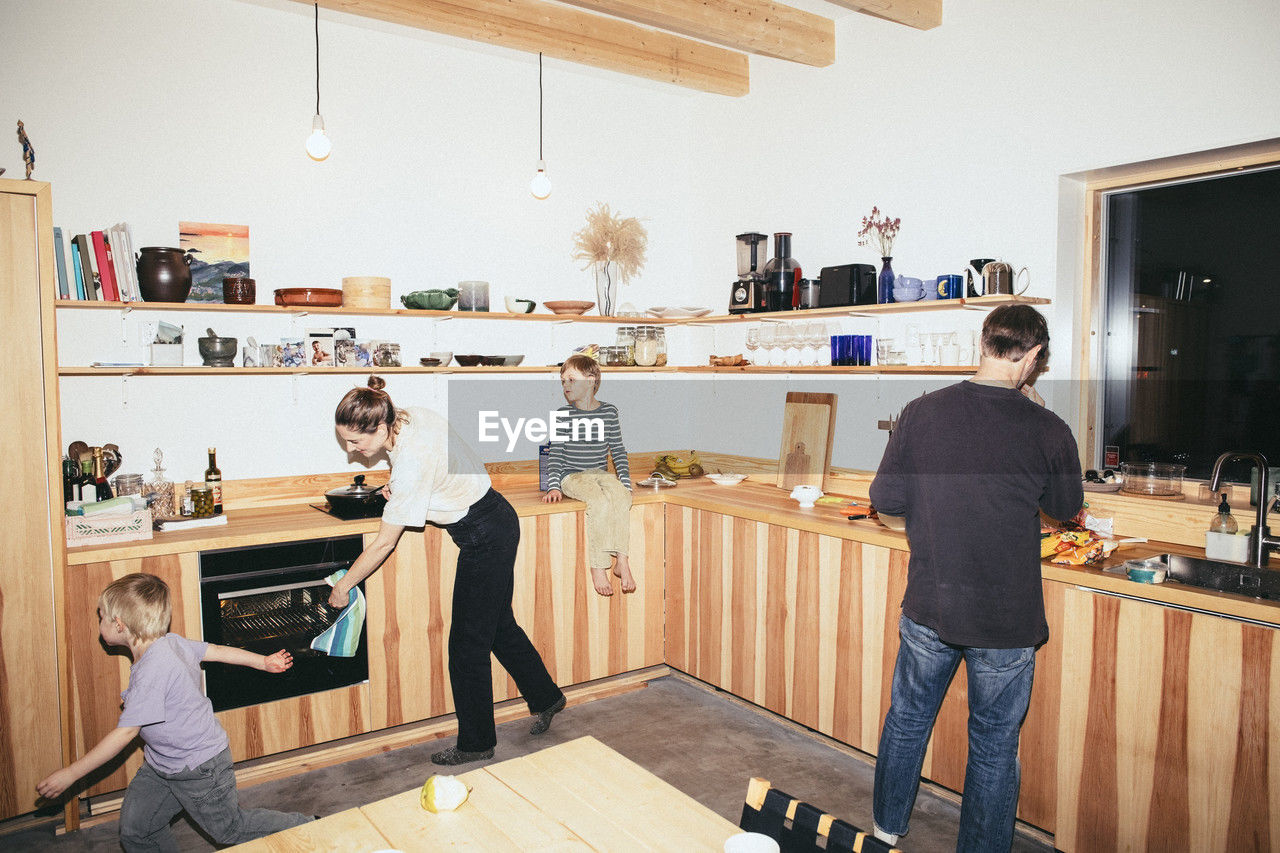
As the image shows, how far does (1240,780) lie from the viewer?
7.52 feet

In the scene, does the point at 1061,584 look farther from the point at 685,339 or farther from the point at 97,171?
the point at 97,171

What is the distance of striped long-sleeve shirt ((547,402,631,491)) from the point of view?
4117 mm

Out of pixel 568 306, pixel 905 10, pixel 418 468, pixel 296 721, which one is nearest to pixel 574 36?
pixel 568 306

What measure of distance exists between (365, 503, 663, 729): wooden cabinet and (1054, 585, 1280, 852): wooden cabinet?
2.04 m

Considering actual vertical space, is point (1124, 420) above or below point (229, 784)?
above

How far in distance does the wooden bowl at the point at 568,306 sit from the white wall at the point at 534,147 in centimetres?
30

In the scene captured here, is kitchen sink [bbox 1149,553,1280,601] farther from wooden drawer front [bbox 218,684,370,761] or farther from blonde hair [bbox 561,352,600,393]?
wooden drawer front [bbox 218,684,370,761]

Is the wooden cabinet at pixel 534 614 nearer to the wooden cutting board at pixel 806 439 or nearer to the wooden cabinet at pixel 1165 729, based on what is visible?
the wooden cutting board at pixel 806 439

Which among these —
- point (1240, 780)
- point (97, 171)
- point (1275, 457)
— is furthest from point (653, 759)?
point (97, 171)

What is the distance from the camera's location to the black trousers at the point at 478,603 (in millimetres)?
3320

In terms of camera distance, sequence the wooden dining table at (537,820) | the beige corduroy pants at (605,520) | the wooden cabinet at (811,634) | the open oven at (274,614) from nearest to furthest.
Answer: the wooden dining table at (537,820)
the wooden cabinet at (811,634)
the open oven at (274,614)
the beige corduroy pants at (605,520)

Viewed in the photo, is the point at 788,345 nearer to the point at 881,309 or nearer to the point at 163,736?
the point at 881,309

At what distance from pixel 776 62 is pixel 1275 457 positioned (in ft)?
10.3

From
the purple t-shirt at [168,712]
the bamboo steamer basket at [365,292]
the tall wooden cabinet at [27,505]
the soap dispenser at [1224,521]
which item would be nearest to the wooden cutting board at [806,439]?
the soap dispenser at [1224,521]
